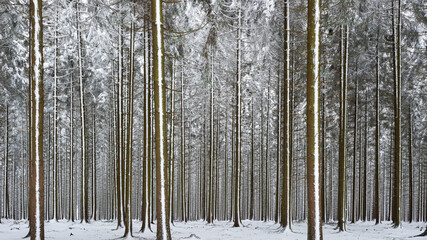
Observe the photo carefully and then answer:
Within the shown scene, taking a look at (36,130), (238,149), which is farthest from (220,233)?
(36,130)

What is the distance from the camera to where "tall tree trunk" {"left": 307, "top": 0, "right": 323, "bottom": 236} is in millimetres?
8977

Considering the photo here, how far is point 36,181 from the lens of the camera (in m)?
9.05

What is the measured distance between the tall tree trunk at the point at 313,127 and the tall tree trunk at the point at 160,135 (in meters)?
3.89

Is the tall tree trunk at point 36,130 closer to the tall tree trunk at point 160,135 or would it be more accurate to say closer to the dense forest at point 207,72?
the dense forest at point 207,72

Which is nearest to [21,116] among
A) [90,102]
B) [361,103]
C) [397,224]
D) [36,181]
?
[90,102]

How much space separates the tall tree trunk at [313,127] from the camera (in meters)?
8.98

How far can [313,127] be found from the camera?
354 inches

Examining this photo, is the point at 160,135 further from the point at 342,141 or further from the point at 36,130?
the point at 342,141

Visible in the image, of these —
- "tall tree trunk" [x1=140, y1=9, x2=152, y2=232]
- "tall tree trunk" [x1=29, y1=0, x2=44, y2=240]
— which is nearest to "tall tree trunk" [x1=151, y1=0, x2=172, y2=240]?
"tall tree trunk" [x1=29, y1=0, x2=44, y2=240]

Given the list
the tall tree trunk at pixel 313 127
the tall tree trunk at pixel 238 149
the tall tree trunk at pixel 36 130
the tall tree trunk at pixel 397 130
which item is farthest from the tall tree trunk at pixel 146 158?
the tall tree trunk at pixel 397 130

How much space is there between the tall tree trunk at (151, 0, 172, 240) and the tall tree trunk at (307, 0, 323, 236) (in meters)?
3.89

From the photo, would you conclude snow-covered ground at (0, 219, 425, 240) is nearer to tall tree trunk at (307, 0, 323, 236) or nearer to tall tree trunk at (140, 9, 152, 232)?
tall tree trunk at (140, 9, 152, 232)

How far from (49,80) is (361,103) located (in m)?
21.6

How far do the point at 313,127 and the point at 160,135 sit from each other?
13.6 ft
